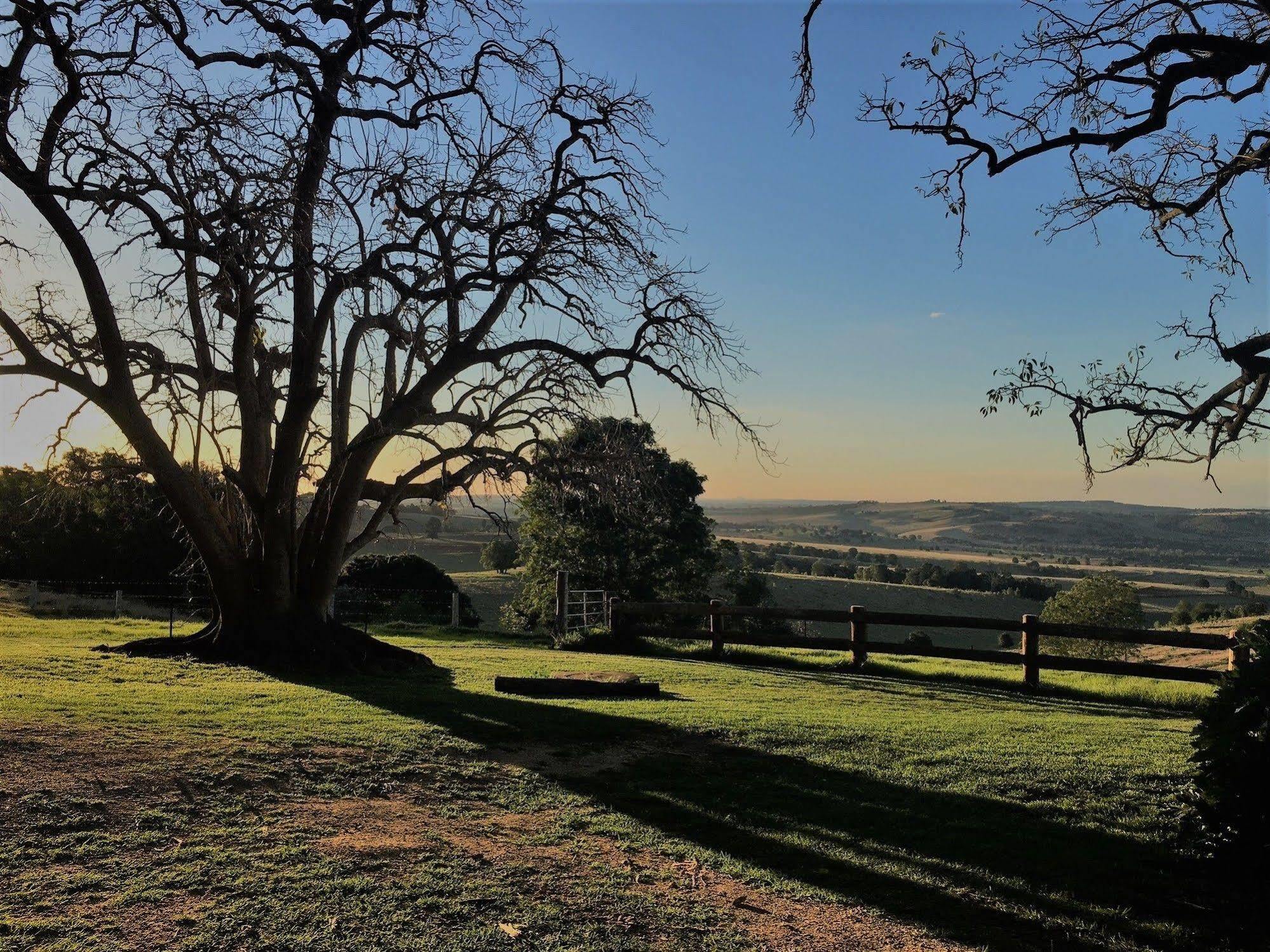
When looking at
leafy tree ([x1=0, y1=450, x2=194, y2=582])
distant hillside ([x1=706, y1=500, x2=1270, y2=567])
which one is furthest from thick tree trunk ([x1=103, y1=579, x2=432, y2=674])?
distant hillside ([x1=706, y1=500, x2=1270, y2=567])

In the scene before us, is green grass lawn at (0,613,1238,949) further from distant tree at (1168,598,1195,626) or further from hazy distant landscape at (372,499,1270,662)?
distant tree at (1168,598,1195,626)

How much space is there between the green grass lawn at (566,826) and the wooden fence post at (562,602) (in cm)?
1153

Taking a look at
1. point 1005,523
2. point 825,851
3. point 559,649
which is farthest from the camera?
point 1005,523

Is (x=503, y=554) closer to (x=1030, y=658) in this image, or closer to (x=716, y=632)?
(x=716, y=632)

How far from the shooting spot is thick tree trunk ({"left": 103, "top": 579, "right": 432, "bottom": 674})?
1427 centimetres

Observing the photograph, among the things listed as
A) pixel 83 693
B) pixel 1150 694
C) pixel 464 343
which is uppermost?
pixel 464 343

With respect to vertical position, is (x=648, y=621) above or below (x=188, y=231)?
below

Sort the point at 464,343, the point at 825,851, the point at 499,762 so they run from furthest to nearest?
the point at 464,343 < the point at 499,762 < the point at 825,851

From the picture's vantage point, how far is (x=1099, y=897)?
5527 millimetres

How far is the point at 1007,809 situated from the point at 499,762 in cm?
415

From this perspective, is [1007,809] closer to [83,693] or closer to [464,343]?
[83,693]

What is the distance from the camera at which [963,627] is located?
16.2 metres

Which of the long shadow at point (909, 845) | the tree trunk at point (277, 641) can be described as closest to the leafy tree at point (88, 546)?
the tree trunk at point (277, 641)

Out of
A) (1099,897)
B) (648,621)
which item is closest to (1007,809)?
(1099,897)
